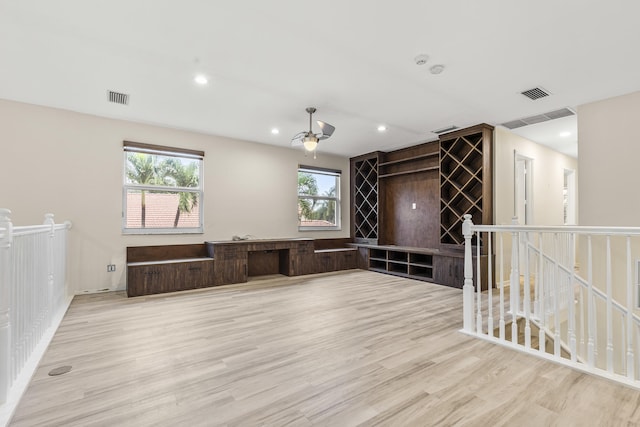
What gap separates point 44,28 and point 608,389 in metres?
4.84

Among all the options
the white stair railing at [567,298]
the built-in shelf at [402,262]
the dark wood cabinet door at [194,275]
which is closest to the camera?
the white stair railing at [567,298]

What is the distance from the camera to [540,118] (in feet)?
15.0

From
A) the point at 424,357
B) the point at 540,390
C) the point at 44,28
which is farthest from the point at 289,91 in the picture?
the point at 540,390

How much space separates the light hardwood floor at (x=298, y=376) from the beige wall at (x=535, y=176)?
2.54 m

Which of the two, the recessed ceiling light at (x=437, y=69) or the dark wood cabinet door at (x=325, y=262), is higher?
the recessed ceiling light at (x=437, y=69)

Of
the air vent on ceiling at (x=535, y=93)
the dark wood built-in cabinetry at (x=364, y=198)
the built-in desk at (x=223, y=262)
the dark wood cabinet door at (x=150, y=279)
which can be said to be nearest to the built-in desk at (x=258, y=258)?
the built-in desk at (x=223, y=262)

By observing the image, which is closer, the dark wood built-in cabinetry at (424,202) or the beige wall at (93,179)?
the beige wall at (93,179)

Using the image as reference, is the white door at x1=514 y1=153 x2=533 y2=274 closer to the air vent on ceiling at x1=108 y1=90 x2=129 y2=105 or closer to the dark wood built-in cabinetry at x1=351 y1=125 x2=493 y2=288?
the dark wood built-in cabinetry at x1=351 y1=125 x2=493 y2=288

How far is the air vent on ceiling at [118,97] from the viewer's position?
374cm

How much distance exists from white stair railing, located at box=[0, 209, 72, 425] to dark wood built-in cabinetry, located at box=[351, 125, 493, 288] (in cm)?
508

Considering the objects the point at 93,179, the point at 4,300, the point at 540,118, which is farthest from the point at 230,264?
the point at 540,118

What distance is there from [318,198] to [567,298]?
4806 millimetres

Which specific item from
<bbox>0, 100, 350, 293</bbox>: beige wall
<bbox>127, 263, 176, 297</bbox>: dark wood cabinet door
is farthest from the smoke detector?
<bbox>127, 263, 176, 297</bbox>: dark wood cabinet door

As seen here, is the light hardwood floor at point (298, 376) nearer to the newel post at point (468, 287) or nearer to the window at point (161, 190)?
the newel post at point (468, 287)
